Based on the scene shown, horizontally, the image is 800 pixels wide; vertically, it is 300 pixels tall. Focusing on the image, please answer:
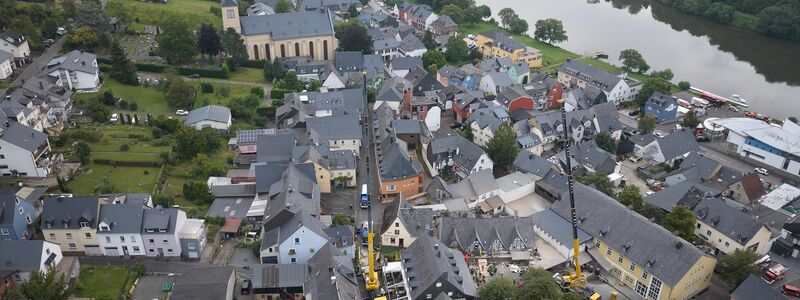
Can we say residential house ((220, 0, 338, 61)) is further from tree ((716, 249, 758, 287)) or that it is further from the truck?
the truck

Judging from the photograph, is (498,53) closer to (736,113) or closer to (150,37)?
(736,113)

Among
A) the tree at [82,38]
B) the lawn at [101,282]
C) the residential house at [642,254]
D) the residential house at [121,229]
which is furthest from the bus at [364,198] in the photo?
the tree at [82,38]

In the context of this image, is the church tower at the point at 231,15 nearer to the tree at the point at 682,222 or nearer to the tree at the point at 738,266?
the tree at the point at 682,222

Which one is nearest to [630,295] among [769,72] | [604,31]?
[769,72]

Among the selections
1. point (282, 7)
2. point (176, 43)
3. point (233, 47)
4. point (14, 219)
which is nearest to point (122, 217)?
point (14, 219)

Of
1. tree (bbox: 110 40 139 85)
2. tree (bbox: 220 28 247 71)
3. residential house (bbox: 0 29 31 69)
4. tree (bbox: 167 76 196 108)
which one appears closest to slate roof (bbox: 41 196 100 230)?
tree (bbox: 167 76 196 108)

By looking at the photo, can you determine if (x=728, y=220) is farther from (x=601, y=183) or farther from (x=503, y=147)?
(x=503, y=147)
